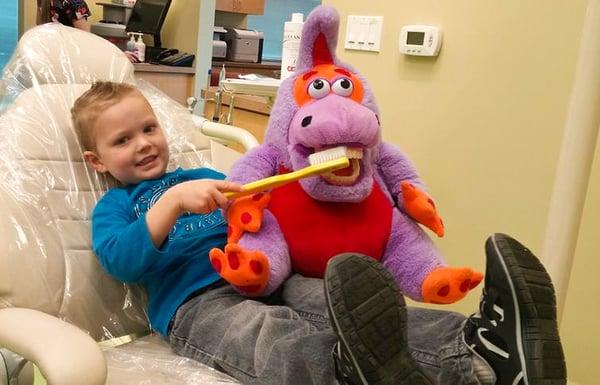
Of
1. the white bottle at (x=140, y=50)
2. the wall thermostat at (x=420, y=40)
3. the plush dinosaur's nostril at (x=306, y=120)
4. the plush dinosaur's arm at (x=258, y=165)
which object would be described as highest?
the wall thermostat at (x=420, y=40)

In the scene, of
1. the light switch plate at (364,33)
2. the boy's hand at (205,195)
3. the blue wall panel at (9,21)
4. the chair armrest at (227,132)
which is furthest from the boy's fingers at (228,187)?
the blue wall panel at (9,21)

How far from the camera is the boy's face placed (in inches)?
48.3

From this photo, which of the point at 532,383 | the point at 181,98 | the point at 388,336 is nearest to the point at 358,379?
the point at 388,336

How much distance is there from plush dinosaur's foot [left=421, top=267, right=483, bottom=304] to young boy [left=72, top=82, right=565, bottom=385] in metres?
0.05

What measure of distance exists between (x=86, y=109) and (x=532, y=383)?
963 mm

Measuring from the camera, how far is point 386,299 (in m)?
0.79

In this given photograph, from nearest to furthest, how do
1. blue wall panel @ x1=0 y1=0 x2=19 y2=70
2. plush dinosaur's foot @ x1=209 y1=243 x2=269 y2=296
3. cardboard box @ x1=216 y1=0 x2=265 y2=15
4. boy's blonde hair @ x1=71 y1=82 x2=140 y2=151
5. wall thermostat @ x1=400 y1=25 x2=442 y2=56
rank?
1. plush dinosaur's foot @ x1=209 y1=243 x2=269 y2=296
2. boy's blonde hair @ x1=71 y1=82 x2=140 y2=151
3. wall thermostat @ x1=400 y1=25 x2=442 y2=56
4. blue wall panel @ x1=0 y1=0 x2=19 y2=70
5. cardboard box @ x1=216 y1=0 x2=265 y2=15

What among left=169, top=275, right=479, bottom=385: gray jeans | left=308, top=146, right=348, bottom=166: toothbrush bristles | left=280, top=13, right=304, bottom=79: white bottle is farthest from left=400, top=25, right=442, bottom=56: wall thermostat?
left=169, top=275, right=479, bottom=385: gray jeans

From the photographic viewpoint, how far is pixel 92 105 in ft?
4.09

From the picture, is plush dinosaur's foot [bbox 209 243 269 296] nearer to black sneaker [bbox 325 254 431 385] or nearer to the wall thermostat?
black sneaker [bbox 325 254 431 385]

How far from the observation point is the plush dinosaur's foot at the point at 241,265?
1.00 meters

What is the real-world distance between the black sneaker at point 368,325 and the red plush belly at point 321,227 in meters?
0.28

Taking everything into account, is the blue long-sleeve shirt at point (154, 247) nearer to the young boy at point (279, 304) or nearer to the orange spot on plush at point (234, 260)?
the young boy at point (279, 304)

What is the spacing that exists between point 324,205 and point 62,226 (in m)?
0.53
